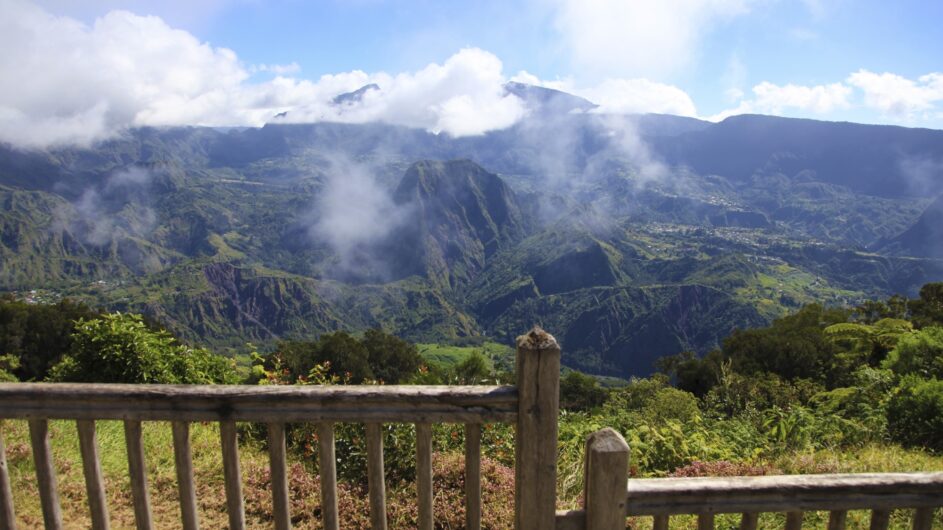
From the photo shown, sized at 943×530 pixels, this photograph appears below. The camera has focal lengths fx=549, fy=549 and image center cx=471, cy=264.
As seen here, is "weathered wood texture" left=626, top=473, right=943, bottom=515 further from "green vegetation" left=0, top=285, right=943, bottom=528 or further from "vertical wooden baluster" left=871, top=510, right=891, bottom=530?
"green vegetation" left=0, top=285, right=943, bottom=528

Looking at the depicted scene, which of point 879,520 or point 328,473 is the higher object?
point 328,473

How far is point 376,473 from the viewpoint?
3475 mm

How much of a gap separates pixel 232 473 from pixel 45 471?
4.14 ft

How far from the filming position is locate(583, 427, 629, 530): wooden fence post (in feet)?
10.2

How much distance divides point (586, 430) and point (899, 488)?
6.15 m

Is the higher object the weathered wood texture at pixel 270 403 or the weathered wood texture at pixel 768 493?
the weathered wood texture at pixel 270 403

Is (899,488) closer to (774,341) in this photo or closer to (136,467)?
(136,467)

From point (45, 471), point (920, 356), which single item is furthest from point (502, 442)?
point (920, 356)

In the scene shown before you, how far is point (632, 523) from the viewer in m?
5.67

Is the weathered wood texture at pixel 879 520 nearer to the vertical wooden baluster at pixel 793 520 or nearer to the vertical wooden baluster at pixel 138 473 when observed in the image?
the vertical wooden baluster at pixel 793 520

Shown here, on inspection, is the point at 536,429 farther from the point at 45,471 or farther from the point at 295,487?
the point at 295,487

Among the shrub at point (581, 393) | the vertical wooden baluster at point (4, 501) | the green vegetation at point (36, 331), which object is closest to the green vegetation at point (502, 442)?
the vertical wooden baluster at point (4, 501)

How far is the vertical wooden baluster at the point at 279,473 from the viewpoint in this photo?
343cm

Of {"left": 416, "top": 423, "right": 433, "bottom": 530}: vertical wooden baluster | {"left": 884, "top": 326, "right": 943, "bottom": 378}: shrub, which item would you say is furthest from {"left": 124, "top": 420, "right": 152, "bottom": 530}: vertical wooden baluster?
{"left": 884, "top": 326, "right": 943, "bottom": 378}: shrub
